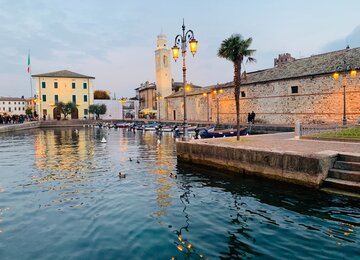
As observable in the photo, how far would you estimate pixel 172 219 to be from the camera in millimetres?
7535

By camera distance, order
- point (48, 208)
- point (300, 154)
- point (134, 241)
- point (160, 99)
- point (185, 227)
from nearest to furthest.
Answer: point (134, 241)
point (185, 227)
point (48, 208)
point (300, 154)
point (160, 99)

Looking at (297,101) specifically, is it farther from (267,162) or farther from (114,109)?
(114,109)

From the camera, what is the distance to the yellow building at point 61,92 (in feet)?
226

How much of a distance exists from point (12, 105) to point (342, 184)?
151 metres

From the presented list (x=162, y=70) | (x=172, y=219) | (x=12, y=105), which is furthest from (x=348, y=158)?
(x=12, y=105)

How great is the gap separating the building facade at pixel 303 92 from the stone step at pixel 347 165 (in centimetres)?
1911

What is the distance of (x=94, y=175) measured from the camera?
518 inches

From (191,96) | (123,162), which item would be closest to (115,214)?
(123,162)

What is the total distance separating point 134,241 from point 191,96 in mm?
55507

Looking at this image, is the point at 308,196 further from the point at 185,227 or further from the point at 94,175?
the point at 94,175

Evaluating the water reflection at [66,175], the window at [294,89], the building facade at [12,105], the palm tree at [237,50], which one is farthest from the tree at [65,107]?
the building facade at [12,105]

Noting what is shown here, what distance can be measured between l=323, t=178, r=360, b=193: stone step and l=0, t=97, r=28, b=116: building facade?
14565 cm

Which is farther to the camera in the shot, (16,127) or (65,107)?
(65,107)

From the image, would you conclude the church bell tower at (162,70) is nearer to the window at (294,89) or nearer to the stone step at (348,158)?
the window at (294,89)
